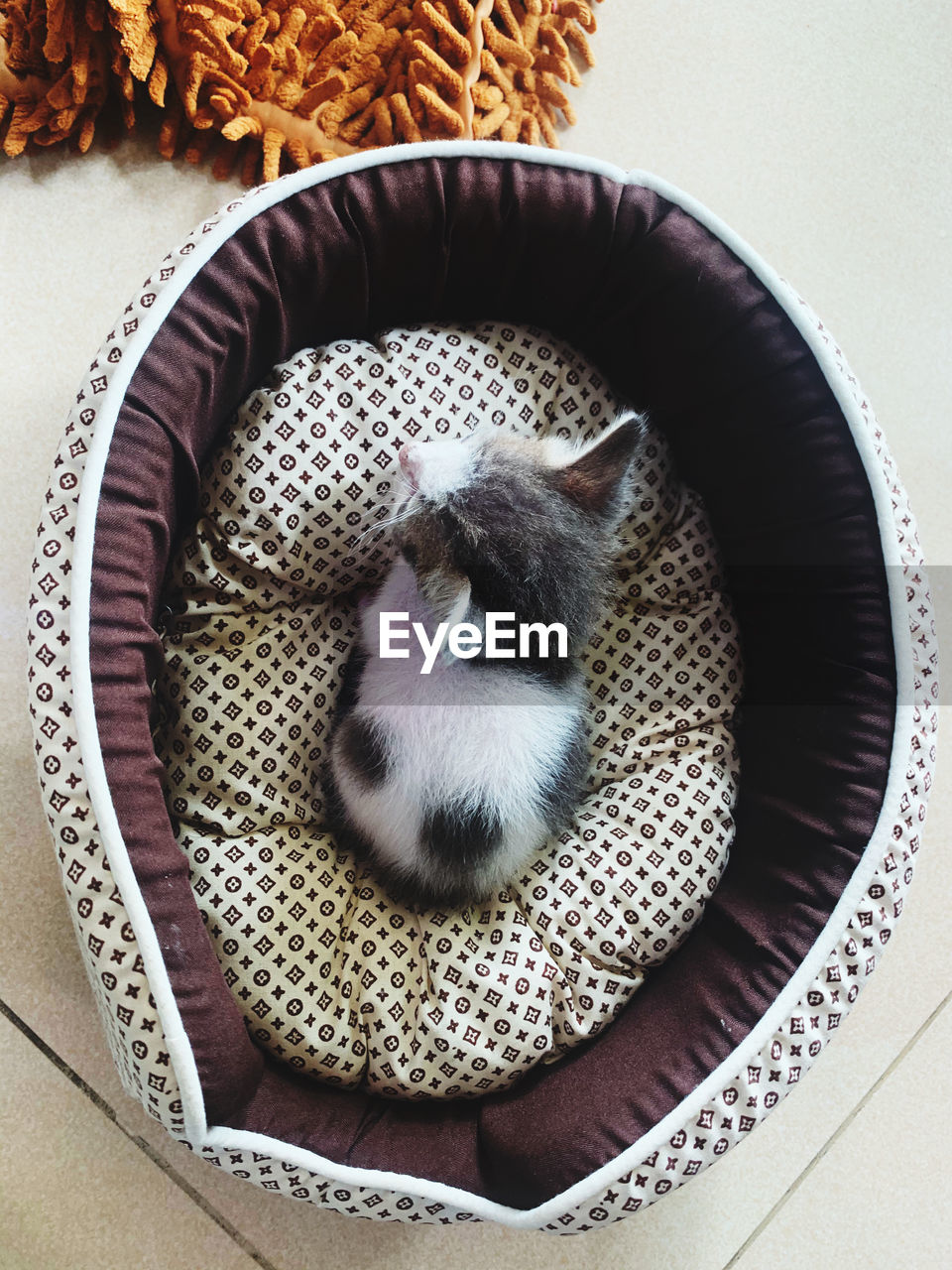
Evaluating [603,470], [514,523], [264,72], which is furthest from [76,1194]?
[264,72]

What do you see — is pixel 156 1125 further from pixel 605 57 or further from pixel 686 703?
pixel 605 57

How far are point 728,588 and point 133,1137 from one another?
119cm

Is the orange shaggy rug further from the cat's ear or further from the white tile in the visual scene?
the white tile

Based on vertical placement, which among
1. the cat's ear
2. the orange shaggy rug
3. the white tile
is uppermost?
the orange shaggy rug

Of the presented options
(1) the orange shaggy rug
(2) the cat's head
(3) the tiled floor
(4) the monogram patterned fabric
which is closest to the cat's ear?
(2) the cat's head

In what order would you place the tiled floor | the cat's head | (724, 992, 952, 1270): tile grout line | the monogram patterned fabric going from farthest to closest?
(724, 992, 952, 1270): tile grout line → the tiled floor → the monogram patterned fabric → the cat's head

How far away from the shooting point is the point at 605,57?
6.02 feet

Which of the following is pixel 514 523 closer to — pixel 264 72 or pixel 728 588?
pixel 728 588

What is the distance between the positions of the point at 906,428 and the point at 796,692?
26.8 inches

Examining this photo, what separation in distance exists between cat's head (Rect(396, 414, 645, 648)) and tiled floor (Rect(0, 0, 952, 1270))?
0.69 meters

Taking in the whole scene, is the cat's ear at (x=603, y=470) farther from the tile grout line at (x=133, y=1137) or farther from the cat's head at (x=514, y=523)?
the tile grout line at (x=133, y=1137)

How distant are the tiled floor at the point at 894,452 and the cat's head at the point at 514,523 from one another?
689 millimetres

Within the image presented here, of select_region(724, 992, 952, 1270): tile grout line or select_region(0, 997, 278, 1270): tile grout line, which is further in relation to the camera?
select_region(724, 992, 952, 1270): tile grout line

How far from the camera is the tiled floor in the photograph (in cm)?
140
